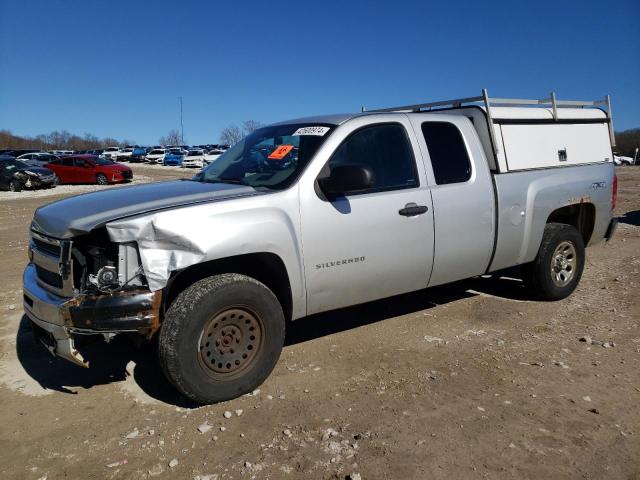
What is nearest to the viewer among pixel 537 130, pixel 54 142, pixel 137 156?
pixel 537 130

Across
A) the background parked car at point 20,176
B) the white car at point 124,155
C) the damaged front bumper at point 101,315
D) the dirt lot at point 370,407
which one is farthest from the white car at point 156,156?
the damaged front bumper at point 101,315

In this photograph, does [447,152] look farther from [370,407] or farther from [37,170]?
[37,170]

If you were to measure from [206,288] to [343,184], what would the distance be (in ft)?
3.90

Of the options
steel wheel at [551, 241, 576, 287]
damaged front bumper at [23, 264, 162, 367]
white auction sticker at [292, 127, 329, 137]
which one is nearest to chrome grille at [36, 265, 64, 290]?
damaged front bumper at [23, 264, 162, 367]

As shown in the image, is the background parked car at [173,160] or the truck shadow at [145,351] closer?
the truck shadow at [145,351]

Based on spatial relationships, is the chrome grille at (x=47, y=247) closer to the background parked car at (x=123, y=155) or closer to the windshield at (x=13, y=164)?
the windshield at (x=13, y=164)

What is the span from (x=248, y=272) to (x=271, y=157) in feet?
3.24

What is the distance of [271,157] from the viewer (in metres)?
4.10

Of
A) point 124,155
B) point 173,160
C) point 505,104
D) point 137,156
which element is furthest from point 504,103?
point 124,155

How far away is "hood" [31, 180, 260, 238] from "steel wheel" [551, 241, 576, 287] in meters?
3.54

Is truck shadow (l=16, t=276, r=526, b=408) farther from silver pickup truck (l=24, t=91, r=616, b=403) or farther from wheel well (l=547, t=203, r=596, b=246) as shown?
wheel well (l=547, t=203, r=596, b=246)

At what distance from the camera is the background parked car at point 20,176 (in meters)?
22.7

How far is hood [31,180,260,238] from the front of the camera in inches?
124

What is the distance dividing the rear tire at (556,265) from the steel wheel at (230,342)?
324 cm
